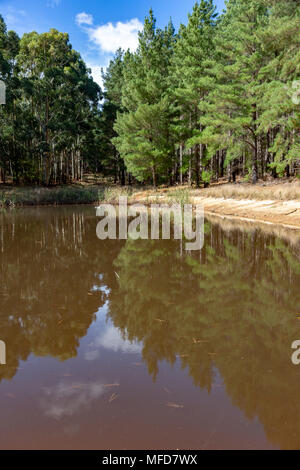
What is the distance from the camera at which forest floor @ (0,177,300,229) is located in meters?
13.7

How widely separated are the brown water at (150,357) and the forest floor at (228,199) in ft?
26.2

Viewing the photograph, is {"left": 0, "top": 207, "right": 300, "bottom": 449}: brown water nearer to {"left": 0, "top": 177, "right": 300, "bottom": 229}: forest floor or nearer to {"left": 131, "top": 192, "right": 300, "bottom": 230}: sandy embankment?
{"left": 131, "top": 192, "right": 300, "bottom": 230}: sandy embankment

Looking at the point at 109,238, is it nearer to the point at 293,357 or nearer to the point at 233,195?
the point at 293,357

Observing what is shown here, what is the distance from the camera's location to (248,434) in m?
1.95

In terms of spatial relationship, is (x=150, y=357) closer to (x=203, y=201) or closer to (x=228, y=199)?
(x=228, y=199)

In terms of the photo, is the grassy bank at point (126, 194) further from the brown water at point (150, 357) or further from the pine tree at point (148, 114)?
the brown water at point (150, 357)

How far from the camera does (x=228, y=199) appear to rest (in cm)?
1905

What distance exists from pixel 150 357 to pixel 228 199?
17201 mm

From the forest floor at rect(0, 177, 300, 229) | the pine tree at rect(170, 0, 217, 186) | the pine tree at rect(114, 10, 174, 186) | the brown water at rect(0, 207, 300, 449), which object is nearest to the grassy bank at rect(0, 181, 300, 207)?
the forest floor at rect(0, 177, 300, 229)

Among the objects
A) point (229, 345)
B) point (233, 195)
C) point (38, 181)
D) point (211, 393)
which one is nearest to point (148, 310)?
point (229, 345)

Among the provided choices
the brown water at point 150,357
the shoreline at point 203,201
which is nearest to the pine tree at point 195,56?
the shoreline at point 203,201

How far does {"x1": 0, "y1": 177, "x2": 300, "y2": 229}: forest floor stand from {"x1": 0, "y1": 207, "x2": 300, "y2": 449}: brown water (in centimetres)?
798

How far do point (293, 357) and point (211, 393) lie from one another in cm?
103

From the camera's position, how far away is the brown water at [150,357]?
1990 millimetres
